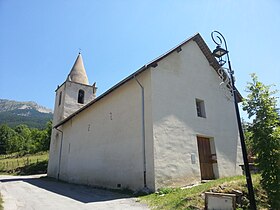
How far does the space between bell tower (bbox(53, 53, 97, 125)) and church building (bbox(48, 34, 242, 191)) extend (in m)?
7.48

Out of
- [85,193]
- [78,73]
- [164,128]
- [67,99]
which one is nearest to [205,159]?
[164,128]

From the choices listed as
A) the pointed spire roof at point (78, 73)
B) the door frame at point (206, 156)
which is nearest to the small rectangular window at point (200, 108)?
the door frame at point (206, 156)

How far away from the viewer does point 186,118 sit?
11.0m

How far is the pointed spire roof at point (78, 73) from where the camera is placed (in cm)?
2431

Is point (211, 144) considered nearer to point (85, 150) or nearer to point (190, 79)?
point (190, 79)

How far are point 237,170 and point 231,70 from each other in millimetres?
8328

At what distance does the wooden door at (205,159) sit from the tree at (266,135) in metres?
5.98

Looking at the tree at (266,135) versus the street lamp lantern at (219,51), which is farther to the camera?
the street lamp lantern at (219,51)

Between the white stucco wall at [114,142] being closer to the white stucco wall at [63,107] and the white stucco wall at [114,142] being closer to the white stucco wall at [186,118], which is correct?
the white stucco wall at [186,118]

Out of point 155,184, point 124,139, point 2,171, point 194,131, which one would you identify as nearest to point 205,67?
point 194,131

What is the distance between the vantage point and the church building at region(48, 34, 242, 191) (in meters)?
9.64

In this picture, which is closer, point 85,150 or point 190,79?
point 190,79

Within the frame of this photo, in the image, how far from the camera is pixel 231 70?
6.23 m

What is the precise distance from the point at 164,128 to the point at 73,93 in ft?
52.4
